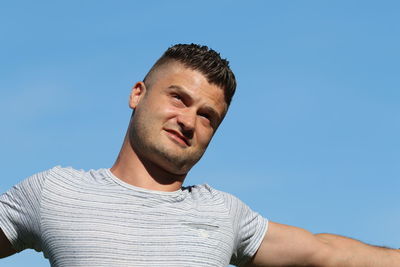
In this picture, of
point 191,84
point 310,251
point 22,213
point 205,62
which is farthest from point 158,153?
point 310,251

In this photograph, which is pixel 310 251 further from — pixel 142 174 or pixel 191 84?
pixel 191 84

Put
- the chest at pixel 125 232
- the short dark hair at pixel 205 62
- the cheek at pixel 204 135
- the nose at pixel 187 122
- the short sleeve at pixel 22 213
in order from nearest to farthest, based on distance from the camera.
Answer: the chest at pixel 125 232 < the short sleeve at pixel 22 213 < the nose at pixel 187 122 < the cheek at pixel 204 135 < the short dark hair at pixel 205 62

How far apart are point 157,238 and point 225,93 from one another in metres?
1.27

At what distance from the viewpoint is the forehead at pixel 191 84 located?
5164 mm

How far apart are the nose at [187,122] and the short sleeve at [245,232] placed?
0.61 metres

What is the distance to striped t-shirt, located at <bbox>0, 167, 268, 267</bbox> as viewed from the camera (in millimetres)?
4629

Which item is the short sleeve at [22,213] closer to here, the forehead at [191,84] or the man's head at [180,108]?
the man's head at [180,108]

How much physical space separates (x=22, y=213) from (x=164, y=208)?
3.08ft

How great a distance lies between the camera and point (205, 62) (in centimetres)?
532

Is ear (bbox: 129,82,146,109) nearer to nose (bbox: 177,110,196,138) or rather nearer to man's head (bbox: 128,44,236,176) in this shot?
man's head (bbox: 128,44,236,176)

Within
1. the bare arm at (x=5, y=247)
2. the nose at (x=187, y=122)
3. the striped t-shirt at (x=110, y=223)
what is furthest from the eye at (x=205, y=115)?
the bare arm at (x=5, y=247)

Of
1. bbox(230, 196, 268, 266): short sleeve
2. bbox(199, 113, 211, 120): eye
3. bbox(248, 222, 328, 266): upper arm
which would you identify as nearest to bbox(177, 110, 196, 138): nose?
bbox(199, 113, 211, 120): eye

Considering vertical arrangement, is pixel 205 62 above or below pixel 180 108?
above

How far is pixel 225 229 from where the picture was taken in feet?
16.4
